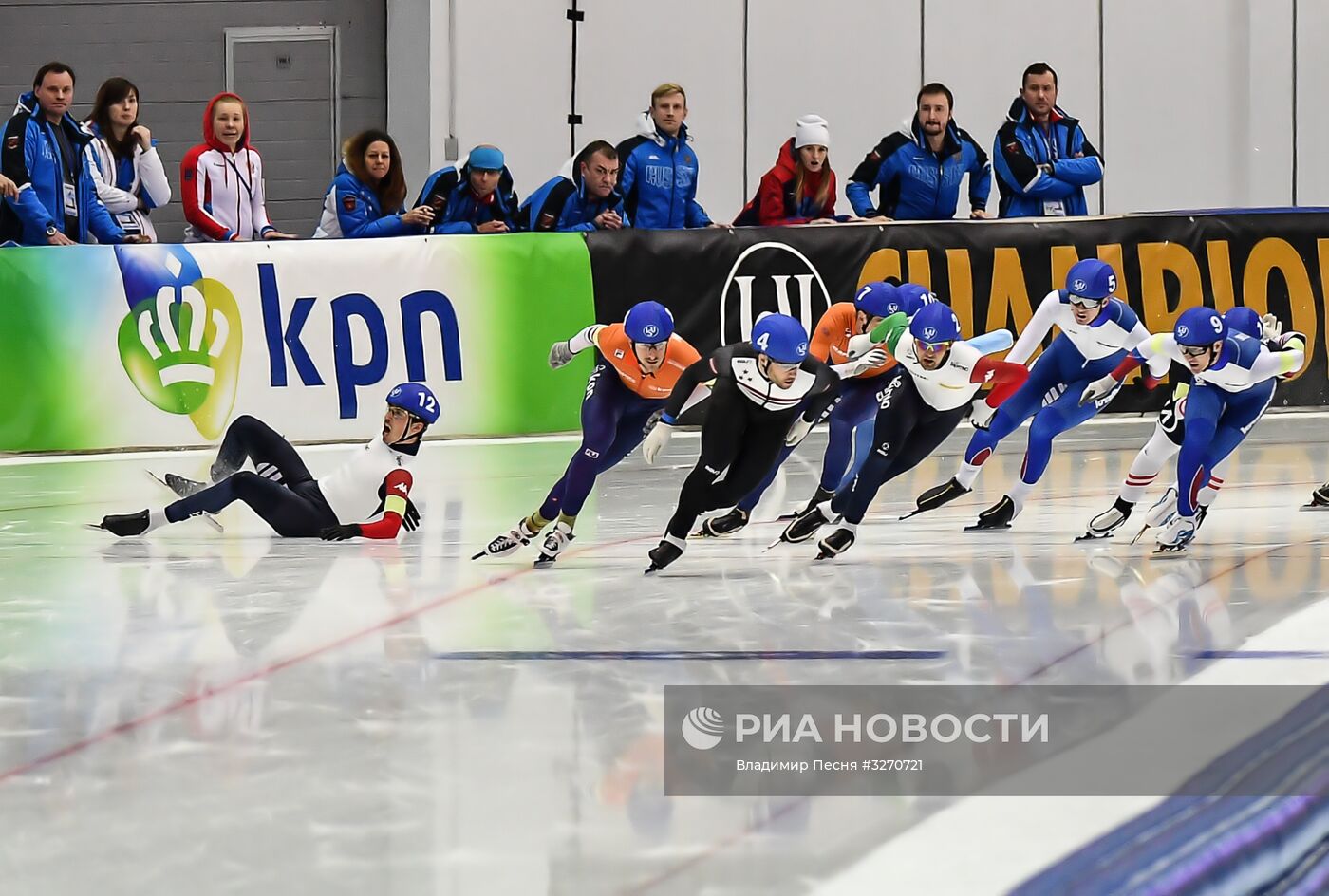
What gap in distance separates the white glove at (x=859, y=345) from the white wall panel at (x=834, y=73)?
685 centimetres

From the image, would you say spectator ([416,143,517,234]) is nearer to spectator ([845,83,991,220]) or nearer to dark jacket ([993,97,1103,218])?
spectator ([845,83,991,220])

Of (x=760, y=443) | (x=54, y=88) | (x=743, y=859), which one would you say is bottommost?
(x=743, y=859)

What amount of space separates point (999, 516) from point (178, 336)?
5.37m

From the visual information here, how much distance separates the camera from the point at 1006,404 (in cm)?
761

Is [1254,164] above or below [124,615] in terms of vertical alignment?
above

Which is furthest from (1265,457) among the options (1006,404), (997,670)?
(997,670)

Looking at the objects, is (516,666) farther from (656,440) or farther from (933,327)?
(933,327)

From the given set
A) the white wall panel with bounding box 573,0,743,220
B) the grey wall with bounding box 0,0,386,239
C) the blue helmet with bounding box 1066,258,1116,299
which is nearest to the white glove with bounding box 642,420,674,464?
the blue helmet with bounding box 1066,258,1116,299

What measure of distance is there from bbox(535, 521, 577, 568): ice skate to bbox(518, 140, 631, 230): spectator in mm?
4799

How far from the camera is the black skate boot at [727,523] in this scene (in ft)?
22.1

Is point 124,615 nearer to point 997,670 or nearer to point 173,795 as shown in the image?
point 173,795

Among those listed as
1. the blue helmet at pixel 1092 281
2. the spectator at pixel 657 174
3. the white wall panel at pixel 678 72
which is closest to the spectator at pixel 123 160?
the spectator at pixel 657 174

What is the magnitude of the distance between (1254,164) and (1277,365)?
8424 mm

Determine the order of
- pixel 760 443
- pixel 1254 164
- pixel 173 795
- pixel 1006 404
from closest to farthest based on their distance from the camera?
pixel 173 795, pixel 760 443, pixel 1006 404, pixel 1254 164
